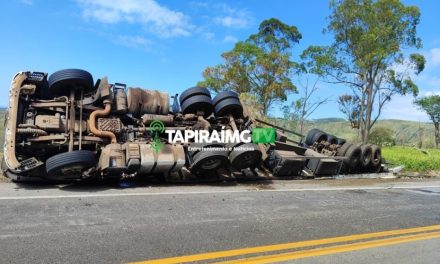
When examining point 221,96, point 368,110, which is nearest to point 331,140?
point 221,96

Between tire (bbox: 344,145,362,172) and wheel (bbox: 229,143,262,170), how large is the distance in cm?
420

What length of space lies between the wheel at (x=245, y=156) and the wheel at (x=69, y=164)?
3.10m

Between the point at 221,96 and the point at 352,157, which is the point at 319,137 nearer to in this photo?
the point at 352,157

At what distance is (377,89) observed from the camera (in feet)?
113

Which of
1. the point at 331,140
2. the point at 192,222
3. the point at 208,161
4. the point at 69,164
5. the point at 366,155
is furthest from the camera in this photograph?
the point at 331,140

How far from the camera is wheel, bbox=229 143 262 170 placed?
31.1 feet

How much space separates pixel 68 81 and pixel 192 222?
465cm

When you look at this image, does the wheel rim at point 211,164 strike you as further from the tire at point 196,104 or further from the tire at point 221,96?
the tire at point 221,96

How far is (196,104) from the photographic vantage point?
10.7m

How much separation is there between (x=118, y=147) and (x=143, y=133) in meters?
1.14

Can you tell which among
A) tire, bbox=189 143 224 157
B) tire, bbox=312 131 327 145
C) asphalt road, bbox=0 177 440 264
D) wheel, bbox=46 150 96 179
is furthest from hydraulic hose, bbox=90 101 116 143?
tire, bbox=312 131 327 145

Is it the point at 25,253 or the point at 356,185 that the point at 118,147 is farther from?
the point at 356,185

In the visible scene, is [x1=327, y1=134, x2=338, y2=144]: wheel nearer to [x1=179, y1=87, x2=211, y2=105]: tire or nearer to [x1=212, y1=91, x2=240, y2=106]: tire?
[x1=212, y1=91, x2=240, y2=106]: tire

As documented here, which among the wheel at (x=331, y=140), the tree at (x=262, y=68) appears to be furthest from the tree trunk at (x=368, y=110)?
the wheel at (x=331, y=140)
